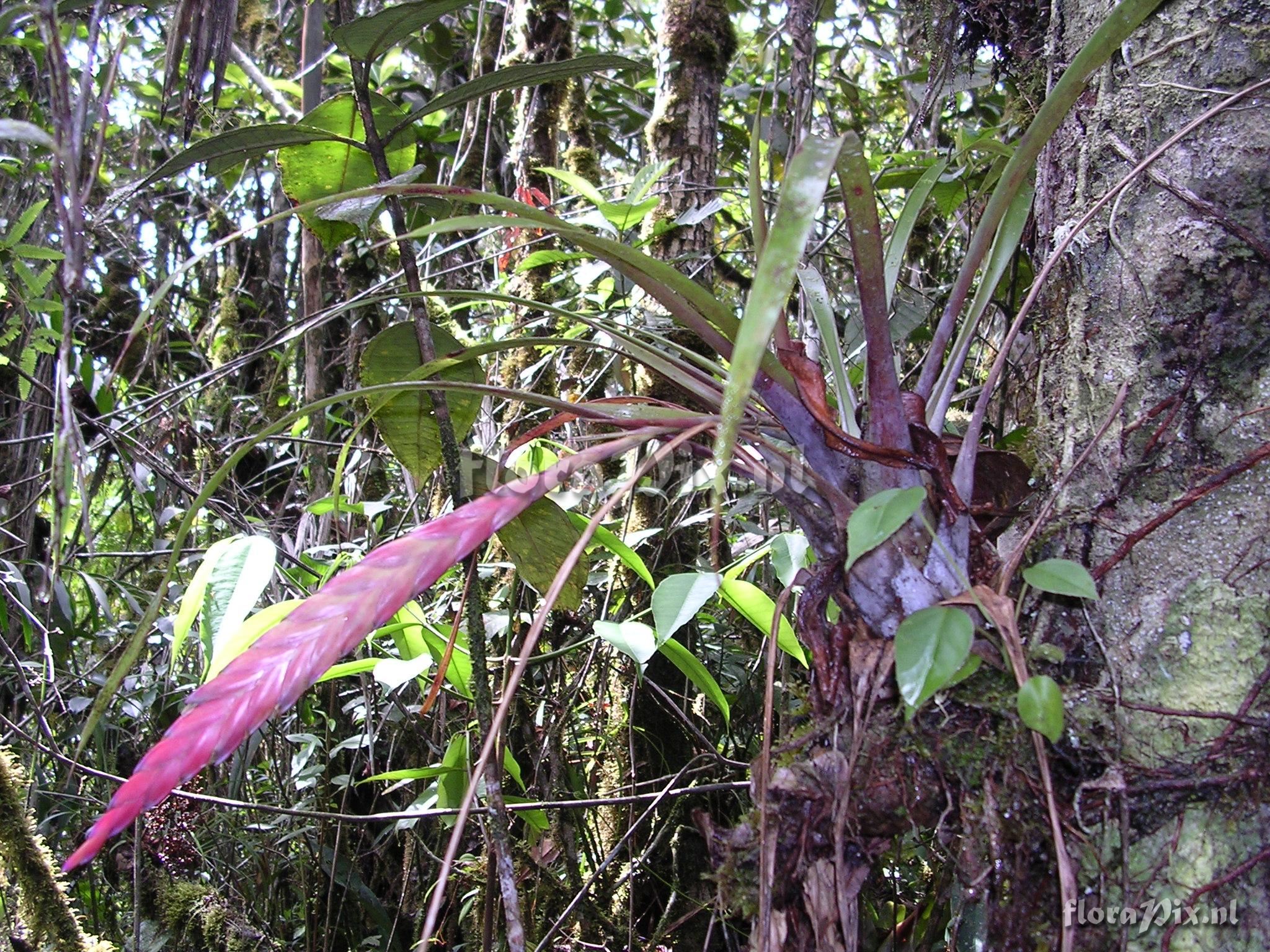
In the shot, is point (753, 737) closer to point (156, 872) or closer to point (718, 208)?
point (718, 208)

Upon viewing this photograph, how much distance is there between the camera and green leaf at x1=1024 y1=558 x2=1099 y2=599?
507 mm

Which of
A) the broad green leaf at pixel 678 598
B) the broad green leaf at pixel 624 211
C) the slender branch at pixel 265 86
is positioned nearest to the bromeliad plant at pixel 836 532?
the broad green leaf at pixel 678 598

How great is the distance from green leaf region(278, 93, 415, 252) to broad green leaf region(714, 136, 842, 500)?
1.88 ft

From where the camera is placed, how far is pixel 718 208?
4.50 feet

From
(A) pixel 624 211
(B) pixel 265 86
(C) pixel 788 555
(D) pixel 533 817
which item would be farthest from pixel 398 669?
(B) pixel 265 86

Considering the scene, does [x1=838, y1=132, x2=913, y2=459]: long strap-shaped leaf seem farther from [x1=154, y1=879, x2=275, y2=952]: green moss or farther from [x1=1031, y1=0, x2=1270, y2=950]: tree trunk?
[x1=154, y1=879, x2=275, y2=952]: green moss

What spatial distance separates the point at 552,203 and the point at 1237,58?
1.30 m

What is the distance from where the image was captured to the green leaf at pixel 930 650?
0.49 m

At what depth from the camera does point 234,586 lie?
78cm

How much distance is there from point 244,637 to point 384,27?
57 cm

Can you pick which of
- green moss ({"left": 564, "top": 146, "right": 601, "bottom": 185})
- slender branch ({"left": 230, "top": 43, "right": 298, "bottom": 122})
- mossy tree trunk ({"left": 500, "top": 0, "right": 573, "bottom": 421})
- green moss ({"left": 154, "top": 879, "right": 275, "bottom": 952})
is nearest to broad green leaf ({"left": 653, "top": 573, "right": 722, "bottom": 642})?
green moss ({"left": 154, "top": 879, "right": 275, "bottom": 952})

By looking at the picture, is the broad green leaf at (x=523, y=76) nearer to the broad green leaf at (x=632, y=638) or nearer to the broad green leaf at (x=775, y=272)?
the broad green leaf at (x=775, y=272)

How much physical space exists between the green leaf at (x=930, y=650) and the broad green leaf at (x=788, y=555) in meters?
0.32

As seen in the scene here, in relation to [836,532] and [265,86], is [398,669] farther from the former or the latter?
[265,86]
